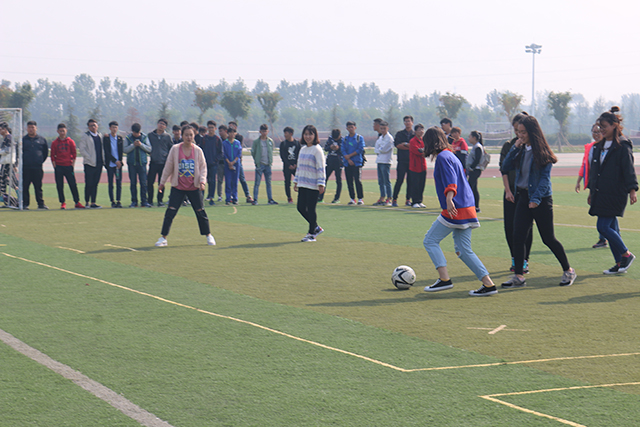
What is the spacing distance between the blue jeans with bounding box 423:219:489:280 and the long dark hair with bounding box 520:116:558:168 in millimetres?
1075

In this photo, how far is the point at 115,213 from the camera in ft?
53.1

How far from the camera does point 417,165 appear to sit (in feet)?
55.5

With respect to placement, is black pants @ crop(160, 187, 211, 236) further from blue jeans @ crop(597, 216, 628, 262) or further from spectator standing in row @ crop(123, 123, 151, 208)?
spectator standing in row @ crop(123, 123, 151, 208)

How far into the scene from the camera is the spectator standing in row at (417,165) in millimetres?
16802

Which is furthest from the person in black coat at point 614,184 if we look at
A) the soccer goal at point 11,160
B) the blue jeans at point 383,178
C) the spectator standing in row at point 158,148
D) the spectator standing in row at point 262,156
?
the soccer goal at point 11,160

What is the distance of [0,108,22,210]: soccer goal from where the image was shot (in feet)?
55.6

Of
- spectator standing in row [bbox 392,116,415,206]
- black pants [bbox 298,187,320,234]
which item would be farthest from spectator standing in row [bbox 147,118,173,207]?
black pants [bbox 298,187,320,234]

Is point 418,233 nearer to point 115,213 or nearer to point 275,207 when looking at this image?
point 275,207

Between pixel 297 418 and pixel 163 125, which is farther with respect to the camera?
pixel 163 125

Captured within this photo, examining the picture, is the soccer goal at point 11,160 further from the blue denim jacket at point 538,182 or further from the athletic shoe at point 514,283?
the blue denim jacket at point 538,182

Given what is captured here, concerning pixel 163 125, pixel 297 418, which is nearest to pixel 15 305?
pixel 297 418

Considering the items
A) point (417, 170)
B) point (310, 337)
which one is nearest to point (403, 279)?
point (310, 337)

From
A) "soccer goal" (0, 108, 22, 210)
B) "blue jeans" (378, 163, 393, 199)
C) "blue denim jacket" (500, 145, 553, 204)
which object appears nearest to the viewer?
"blue denim jacket" (500, 145, 553, 204)

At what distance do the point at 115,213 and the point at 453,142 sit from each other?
8.04 metres
